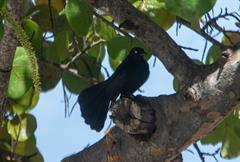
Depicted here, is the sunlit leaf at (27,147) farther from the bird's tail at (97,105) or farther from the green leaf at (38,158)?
the bird's tail at (97,105)

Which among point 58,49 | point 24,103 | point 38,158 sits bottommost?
point 38,158

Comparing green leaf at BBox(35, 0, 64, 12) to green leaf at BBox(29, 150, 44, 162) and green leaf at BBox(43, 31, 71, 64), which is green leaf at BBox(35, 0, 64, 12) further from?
green leaf at BBox(29, 150, 44, 162)

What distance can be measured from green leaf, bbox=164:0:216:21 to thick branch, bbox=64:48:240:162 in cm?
10

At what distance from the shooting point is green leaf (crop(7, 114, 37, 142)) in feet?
4.52

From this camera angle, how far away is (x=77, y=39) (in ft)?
4.96

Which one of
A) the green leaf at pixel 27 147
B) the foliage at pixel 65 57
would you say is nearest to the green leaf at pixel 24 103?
the foliage at pixel 65 57

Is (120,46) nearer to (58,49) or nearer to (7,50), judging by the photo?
(58,49)

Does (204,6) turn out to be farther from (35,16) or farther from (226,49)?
(35,16)

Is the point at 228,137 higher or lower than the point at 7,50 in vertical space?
lower

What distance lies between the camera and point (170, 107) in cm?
103

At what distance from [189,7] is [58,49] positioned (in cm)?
53

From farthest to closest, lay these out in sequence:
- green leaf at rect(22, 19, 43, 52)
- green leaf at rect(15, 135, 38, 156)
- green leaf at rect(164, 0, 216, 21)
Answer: green leaf at rect(15, 135, 38, 156), green leaf at rect(22, 19, 43, 52), green leaf at rect(164, 0, 216, 21)

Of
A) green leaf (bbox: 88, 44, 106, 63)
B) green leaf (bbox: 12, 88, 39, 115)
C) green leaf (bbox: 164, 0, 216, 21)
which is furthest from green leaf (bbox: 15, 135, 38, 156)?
green leaf (bbox: 164, 0, 216, 21)

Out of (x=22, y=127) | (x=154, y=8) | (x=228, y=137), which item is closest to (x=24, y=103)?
(x=22, y=127)
